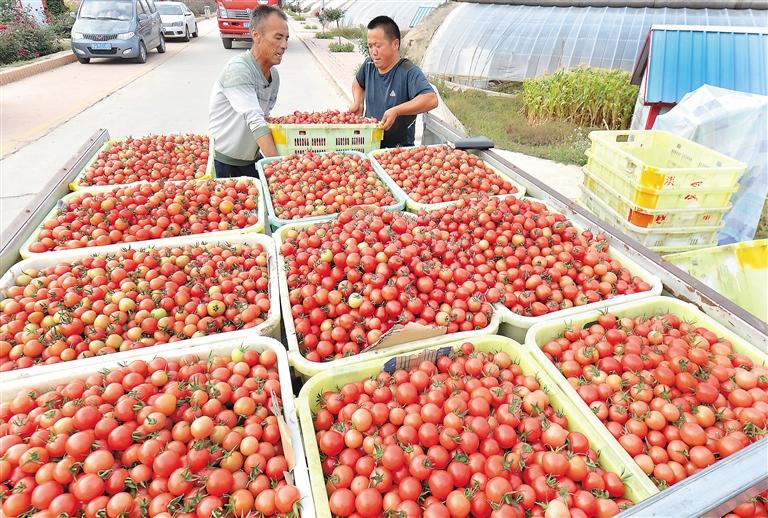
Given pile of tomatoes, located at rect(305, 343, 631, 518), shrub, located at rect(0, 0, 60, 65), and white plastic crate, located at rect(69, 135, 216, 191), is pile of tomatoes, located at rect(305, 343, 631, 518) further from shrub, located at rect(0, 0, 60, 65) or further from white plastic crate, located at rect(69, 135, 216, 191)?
shrub, located at rect(0, 0, 60, 65)

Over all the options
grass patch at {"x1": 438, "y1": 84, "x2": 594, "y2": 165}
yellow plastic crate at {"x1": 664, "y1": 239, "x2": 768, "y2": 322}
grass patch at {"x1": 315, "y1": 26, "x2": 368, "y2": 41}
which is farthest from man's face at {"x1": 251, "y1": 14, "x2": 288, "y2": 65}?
grass patch at {"x1": 315, "y1": 26, "x2": 368, "y2": 41}

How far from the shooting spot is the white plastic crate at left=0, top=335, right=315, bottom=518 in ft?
5.15

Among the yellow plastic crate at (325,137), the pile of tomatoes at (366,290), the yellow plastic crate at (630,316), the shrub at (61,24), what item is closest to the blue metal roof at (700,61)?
the yellow plastic crate at (325,137)

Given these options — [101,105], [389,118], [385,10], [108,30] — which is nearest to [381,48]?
[389,118]

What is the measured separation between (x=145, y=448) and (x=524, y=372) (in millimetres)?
1578

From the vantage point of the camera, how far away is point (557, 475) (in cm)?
155

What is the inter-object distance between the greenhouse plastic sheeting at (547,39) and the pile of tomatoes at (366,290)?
11.3 meters

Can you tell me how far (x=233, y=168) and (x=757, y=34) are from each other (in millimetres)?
7063

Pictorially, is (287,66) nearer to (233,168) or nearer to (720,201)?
(233,168)

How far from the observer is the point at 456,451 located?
5.40 feet

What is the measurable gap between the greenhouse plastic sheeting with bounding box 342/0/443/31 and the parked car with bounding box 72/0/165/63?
12.7 m

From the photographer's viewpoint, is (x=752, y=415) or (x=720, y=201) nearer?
(x=752, y=415)

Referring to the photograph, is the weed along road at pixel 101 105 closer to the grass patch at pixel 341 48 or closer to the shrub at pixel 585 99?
the grass patch at pixel 341 48

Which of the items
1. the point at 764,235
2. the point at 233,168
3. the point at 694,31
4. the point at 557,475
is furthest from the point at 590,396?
the point at 694,31
